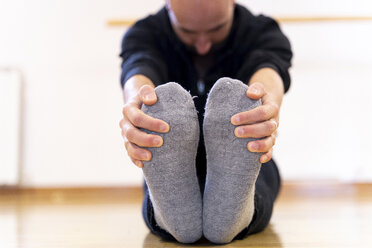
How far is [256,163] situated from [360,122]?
1342 millimetres

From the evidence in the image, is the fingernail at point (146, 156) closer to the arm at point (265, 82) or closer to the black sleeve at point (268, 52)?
the arm at point (265, 82)

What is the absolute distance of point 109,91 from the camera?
6.10 ft

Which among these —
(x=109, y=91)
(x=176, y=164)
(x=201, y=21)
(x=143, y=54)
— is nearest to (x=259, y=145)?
(x=176, y=164)

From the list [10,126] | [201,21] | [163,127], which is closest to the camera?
[163,127]

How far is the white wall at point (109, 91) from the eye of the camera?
5.92ft

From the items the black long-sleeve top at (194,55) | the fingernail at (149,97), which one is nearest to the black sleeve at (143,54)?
the black long-sleeve top at (194,55)

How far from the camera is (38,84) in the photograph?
1.88 m

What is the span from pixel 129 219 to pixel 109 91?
0.85 m

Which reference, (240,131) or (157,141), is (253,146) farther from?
(157,141)

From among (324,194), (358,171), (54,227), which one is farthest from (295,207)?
(54,227)

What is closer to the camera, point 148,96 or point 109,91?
point 148,96

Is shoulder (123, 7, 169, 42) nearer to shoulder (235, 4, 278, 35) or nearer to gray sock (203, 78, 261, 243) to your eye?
shoulder (235, 4, 278, 35)

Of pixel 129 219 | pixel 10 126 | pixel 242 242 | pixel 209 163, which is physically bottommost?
pixel 10 126

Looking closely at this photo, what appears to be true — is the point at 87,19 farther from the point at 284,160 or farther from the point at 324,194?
the point at 324,194
